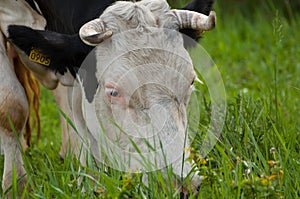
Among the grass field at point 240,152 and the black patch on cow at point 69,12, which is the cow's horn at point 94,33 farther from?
the grass field at point 240,152

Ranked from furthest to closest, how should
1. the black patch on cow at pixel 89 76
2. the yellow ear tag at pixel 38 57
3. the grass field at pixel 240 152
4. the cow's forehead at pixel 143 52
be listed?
the yellow ear tag at pixel 38 57
the black patch on cow at pixel 89 76
the cow's forehead at pixel 143 52
the grass field at pixel 240 152

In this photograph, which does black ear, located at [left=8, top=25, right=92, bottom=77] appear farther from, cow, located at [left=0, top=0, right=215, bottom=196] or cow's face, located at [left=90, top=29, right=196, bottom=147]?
cow's face, located at [left=90, top=29, right=196, bottom=147]

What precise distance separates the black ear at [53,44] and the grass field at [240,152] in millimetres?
580

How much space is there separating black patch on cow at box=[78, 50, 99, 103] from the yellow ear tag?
0.21 metres

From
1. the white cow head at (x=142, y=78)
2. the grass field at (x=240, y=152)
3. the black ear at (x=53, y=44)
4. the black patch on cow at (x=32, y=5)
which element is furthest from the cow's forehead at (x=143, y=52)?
the black patch on cow at (x=32, y=5)

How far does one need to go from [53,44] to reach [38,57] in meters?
0.25

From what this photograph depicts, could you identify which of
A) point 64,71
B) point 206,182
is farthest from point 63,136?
point 206,182

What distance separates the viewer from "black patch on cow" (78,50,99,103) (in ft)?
14.2

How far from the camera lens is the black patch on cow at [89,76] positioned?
434 centimetres

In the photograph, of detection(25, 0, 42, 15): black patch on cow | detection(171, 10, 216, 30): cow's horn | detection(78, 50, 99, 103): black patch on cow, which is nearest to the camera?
detection(171, 10, 216, 30): cow's horn

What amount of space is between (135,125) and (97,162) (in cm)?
61

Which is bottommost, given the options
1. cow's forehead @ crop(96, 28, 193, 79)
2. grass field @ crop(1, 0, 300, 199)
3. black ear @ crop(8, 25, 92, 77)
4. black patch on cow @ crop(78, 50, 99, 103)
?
grass field @ crop(1, 0, 300, 199)

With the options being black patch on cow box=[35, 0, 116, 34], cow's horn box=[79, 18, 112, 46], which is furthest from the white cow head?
black patch on cow box=[35, 0, 116, 34]

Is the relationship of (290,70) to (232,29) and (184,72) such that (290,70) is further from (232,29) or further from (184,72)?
(184,72)
